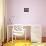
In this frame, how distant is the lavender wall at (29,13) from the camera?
1.75 meters

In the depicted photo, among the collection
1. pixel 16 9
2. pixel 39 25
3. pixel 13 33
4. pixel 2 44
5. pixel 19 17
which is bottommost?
pixel 2 44

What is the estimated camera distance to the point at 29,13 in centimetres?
176

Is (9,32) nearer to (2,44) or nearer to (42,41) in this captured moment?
(2,44)

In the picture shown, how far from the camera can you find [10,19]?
5.78ft

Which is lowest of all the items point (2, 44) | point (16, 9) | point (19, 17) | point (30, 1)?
point (2, 44)

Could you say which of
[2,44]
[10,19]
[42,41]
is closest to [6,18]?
[10,19]

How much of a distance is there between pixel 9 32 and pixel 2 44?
0.18 meters

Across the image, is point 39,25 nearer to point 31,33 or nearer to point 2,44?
point 31,33

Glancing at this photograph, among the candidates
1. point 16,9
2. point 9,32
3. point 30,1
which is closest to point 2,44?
point 9,32

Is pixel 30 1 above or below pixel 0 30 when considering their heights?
above

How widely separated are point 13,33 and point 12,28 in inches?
2.7

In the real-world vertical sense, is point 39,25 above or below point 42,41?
above

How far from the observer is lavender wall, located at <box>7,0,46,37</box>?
5.75 feet

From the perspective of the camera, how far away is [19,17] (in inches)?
69.3
